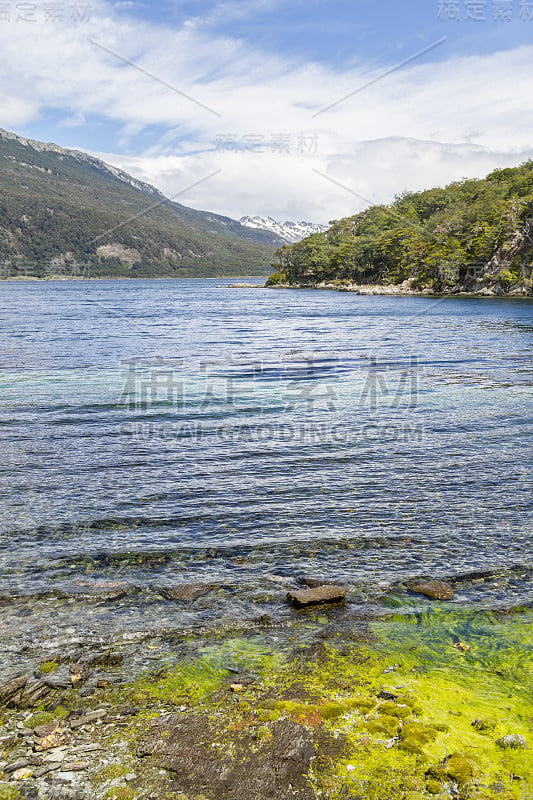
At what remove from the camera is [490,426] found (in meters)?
15.0

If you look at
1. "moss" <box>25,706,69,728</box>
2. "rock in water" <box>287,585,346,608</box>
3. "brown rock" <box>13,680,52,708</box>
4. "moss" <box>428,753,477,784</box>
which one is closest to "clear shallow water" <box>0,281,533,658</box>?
"rock in water" <box>287,585,346,608</box>

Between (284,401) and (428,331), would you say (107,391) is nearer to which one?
(284,401)

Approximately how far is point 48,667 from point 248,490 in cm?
544

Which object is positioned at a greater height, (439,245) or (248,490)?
(439,245)

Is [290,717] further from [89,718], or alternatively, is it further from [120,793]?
[89,718]

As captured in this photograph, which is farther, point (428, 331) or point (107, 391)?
point (428, 331)

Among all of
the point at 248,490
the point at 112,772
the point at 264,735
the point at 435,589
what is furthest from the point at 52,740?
the point at 248,490

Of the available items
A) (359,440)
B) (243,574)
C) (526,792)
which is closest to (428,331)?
(359,440)

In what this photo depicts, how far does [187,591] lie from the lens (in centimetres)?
706

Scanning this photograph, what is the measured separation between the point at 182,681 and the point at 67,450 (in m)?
8.78

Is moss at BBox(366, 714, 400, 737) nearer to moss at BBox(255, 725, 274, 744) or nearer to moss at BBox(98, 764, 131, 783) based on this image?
moss at BBox(255, 725, 274, 744)

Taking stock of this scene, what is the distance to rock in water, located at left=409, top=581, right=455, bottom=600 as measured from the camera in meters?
6.91

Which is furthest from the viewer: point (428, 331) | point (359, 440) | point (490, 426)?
point (428, 331)

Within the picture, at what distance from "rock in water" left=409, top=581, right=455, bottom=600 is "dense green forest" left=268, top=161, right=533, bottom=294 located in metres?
85.3
